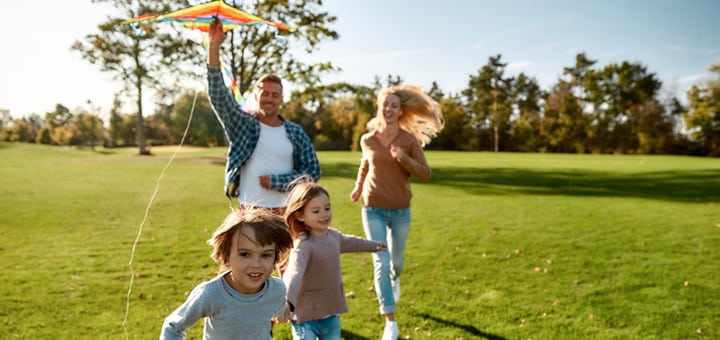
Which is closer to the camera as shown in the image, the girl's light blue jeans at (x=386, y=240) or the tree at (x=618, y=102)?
the girl's light blue jeans at (x=386, y=240)

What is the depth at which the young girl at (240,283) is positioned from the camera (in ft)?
7.99

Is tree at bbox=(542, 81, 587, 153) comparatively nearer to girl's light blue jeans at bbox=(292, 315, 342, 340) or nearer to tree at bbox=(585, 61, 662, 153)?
tree at bbox=(585, 61, 662, 153)

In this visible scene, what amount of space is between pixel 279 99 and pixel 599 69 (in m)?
69.2

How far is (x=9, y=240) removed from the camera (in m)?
9.47

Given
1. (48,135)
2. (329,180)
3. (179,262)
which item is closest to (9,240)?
(179,262)

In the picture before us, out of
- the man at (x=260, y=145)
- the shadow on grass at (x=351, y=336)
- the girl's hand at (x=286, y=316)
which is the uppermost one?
the man at (x=260, y=145)

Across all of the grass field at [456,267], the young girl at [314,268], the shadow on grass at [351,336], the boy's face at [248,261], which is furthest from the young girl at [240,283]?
the grass field at [456,267]

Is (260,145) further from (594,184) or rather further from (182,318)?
(594,184)

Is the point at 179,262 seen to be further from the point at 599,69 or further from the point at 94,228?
the point at 599,69

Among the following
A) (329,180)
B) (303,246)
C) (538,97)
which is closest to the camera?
(303,246)

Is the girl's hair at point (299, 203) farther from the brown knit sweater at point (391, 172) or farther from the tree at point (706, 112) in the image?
the tree at point (706, 112)

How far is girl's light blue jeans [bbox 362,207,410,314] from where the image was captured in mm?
4809

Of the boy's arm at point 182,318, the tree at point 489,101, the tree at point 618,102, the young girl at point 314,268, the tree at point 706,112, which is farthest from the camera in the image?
the tree at point 489,101

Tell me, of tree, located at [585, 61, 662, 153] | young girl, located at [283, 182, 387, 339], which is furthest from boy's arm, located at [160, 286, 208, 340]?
tree, located at [585, 61, 662, 153]
